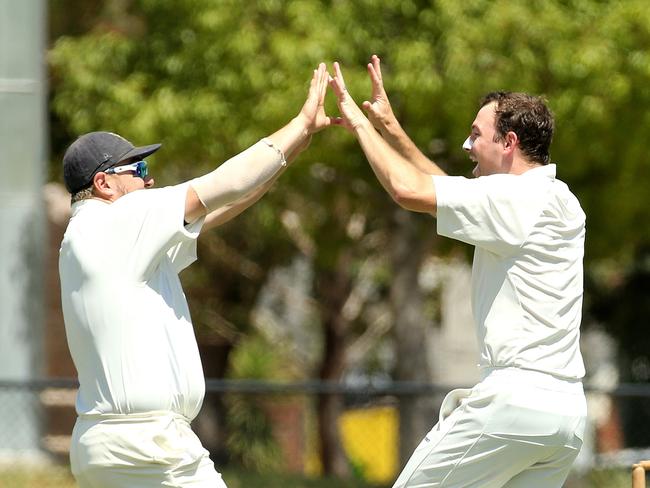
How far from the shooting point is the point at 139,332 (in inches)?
183

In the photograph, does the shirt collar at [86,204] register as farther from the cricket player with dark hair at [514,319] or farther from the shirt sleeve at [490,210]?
the shirt sleeve at [490,210]

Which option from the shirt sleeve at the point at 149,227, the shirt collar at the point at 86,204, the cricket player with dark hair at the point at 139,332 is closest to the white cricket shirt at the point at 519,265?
the cricket player with dark hair at the point at 139,332

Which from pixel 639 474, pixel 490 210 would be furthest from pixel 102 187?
pixel 639 474

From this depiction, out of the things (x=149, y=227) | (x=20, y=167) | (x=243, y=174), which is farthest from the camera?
(x=20, y=167)

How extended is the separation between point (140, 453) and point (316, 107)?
4.62ft

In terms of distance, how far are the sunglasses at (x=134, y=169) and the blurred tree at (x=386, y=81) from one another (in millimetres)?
6613

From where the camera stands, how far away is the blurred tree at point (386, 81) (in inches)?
468

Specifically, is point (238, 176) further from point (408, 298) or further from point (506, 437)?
point (408, 298)

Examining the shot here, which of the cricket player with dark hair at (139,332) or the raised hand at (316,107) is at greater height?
the raised hand at (316,107)

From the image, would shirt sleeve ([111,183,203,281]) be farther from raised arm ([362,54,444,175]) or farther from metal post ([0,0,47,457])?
metal post ([0,0,47,457])

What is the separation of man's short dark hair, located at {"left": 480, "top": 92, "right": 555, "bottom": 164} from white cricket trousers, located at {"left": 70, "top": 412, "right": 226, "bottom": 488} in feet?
Answer: 4.90

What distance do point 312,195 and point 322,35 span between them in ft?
7.97

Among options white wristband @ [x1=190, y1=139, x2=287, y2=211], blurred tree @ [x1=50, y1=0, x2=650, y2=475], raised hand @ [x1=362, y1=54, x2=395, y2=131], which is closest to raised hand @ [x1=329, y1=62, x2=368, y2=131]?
raised hand @ [x1=362, y1=54, x2=395, y2=131]

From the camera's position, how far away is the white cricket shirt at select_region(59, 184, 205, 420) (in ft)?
15.3
